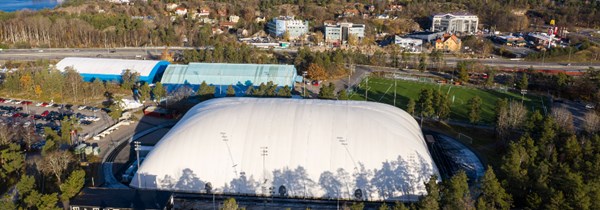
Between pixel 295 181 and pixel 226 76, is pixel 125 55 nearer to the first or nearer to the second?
pixel 226 76

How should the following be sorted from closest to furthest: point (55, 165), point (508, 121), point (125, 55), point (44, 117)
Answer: point (55, 165) < point (508, 121) < point (44, 117) < point (125, 55)

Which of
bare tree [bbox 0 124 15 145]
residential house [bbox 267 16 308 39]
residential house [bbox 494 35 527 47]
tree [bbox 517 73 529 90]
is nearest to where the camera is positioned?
bare tree [bbox 0 124 15 145]

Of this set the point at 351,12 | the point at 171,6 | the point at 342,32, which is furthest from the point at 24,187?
the point at 351,12

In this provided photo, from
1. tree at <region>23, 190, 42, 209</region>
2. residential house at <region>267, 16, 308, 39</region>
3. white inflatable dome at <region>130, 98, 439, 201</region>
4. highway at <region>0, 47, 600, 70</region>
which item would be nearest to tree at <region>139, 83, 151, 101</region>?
A: white inflatable dome at <region>130, 98, 439, 201</region>

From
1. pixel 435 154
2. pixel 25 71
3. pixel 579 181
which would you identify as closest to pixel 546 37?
pixel 435 154

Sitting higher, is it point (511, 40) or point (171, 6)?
point (171, 6)

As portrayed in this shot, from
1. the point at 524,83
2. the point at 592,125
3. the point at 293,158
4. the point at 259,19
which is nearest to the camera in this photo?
the point at 293,158

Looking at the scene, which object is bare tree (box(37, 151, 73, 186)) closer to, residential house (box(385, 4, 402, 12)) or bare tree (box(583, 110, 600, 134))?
bare tree (box(583, 110, 600, 134))
